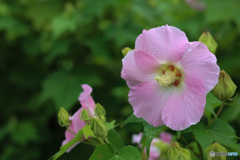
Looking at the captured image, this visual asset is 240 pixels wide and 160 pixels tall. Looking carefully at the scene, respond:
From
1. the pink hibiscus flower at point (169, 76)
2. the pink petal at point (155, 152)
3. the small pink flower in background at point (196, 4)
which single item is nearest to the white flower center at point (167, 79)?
the pink hibiscus flower at point (169, 76)

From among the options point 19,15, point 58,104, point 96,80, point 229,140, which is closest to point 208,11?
point 96,80

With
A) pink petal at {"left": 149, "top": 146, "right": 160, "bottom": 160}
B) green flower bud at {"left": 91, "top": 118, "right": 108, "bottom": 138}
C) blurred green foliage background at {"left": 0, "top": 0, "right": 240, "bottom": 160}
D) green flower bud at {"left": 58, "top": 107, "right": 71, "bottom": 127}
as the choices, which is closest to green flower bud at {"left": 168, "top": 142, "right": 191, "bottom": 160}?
green flower bud at {"left": 91, "top": 118, "right": 108, "bottom": 138}

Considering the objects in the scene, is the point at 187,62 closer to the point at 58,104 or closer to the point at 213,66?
the point at 213,66

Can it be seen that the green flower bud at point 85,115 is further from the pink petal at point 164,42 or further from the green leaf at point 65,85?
the green leaf at point 65,85

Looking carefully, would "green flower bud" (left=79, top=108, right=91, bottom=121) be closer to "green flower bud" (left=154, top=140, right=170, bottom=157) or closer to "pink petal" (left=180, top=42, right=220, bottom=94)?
"pink petal" (left=180, top=42, right=220, bottom=94)

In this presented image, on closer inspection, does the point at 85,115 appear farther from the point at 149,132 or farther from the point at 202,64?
the point at 202,64
